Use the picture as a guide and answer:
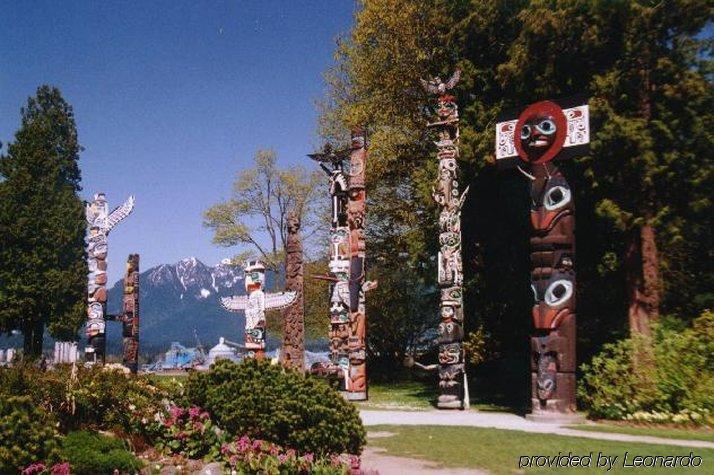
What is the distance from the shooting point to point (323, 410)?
8586 mm

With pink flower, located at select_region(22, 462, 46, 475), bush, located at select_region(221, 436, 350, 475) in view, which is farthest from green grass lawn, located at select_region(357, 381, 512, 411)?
pink flower, located at select_region(22, 462, 46, 475)

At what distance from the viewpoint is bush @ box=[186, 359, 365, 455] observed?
8641 millimetres

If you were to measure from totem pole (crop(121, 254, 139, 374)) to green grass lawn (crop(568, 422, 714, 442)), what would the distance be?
19.4m

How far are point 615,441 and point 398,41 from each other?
2083 centimetres

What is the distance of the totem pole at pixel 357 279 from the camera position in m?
20.6

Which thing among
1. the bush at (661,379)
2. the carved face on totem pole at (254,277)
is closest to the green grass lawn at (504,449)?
the bush at (661,379)

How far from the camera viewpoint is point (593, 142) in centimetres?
1788

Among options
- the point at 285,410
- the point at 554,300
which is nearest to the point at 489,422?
the point at 554,300

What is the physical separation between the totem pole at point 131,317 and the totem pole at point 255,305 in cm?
1004

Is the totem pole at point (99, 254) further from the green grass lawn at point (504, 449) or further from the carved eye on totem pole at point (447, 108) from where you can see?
the green grass lawn at point (504, 449)

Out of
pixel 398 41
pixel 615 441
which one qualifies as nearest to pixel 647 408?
pixel 615 441

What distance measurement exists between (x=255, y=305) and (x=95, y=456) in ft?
35.1

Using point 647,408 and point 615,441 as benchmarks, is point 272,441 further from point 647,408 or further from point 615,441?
point 647,408

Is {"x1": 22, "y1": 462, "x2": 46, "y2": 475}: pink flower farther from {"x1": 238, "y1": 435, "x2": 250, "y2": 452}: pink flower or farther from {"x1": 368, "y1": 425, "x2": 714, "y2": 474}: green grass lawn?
{"x1": 368, "y1": 425, "x2": 714, "y2": 474}: green grass lawn
